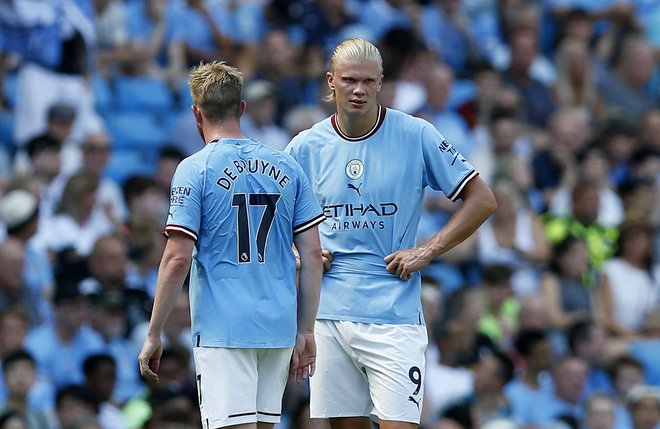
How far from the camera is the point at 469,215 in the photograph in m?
7.81

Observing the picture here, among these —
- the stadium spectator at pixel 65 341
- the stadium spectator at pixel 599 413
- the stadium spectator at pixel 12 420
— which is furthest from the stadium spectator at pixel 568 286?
the stadium spectator at pixel 12 420

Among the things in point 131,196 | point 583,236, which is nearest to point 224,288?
point 131,196

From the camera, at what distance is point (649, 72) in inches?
707

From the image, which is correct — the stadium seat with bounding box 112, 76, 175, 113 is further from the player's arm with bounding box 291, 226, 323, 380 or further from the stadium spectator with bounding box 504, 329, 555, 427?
the player's arm with bounding box 291, 226, 323, 380

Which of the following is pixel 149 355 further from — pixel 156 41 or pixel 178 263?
Result: pixel 156 41

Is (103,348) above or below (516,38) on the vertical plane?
below

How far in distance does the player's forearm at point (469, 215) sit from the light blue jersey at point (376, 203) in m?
0.08

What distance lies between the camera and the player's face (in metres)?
7.70

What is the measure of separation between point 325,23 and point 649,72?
432cm

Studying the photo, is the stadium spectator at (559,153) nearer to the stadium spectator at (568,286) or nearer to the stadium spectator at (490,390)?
the stadium spectator at (568,286)

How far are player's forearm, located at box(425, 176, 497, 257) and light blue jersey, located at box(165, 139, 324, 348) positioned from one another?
99 centimetres

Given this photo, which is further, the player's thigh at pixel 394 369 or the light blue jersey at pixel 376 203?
the light blue jersey at pixel 376 203

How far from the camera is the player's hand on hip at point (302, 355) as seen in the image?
7309 mm

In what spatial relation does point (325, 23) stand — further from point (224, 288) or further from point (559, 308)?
point (224, 288)
